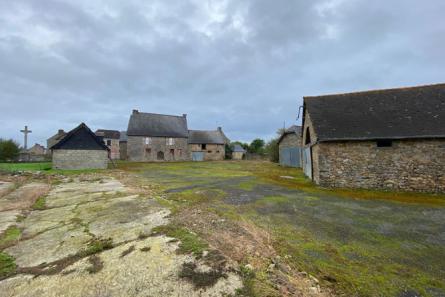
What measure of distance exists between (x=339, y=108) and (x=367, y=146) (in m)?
3.19

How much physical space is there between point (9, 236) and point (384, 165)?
13.7 metres

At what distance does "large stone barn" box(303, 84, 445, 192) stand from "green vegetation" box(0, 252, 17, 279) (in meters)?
11.3

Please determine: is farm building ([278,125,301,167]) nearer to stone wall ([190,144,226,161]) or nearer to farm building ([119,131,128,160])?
stone wall ([190,144,226,161])

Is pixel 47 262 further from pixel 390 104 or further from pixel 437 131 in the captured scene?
pixel 390 104

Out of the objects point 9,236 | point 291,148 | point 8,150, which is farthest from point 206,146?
point 9,236

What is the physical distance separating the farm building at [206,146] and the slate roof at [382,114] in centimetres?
3101

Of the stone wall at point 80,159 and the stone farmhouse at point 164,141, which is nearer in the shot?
the stone wall at point 80,159

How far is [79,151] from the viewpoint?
19.4 m

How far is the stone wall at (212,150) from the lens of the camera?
42.3m

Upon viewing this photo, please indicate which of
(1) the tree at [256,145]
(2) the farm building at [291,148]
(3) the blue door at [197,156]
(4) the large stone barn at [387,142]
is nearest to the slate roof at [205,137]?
(3) the blue door at [197,156]

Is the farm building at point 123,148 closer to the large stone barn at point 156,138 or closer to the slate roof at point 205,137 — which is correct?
the large stone barn at point 156,138

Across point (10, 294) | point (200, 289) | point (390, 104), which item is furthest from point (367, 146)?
point (10, 294)

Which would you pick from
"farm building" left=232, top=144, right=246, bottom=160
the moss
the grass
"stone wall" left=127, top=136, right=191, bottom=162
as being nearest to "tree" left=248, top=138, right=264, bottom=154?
"farm building" left=232, top=144, right=246, bottom=160

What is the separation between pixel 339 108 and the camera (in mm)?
12234
